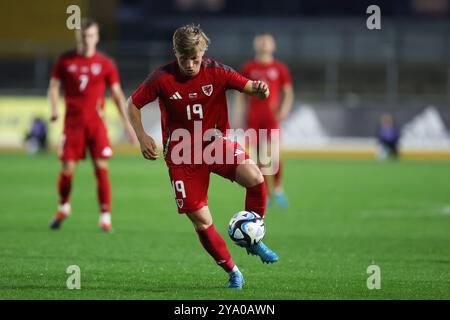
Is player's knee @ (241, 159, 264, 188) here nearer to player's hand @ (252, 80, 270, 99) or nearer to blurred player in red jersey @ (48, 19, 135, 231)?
player's hand @ (252, 80, 270, 99)

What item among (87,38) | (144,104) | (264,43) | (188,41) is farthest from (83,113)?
(188,41)

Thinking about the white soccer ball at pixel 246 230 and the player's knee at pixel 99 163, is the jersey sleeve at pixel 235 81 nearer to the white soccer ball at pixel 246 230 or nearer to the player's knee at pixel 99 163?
→ the white soccer ball at pixel 246 230

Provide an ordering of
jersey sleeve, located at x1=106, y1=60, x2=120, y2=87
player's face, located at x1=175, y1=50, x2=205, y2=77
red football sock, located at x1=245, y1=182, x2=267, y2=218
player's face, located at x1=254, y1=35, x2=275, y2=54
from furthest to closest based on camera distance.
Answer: player's face, located at x1=254, y1=35, x2=275, y2=54 < jersey sleeve, located at x1=106, y1=60, x2=120, y2=87 < red football sock, located at x1=245, y1=182, x2=267, y2=218 < player's face, located at x1=175, y1=50, x2=205, y2=77

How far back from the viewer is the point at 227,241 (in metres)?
12.3

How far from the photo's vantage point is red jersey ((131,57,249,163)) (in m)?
8.37

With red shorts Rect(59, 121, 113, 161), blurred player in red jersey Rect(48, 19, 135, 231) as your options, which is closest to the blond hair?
blurred player in red jersey Rect(48, 19, 135, 231)

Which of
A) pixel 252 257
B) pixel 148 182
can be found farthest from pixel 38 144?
pixel 252 257

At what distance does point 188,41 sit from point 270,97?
8961 millimetres

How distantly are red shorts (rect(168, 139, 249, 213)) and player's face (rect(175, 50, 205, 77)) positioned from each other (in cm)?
66

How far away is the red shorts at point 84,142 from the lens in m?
13.0

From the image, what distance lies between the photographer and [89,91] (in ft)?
43.0

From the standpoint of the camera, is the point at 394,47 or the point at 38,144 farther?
the point at 394,47

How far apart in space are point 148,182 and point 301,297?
536 inches
